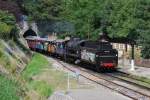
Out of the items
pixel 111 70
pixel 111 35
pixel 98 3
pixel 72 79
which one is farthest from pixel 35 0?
pixel 72 79

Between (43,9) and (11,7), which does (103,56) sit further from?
(43,9)

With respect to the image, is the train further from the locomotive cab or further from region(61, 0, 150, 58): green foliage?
region(61, 0, 150, 58): green foliage

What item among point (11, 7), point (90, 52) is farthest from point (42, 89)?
point (11, 7)

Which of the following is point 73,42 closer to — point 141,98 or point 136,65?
point 136,65

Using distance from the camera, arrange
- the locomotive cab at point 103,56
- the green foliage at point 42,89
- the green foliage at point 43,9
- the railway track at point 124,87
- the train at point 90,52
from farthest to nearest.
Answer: the green foliage at point 43,9
the train at point 90,52
the locomotive cab at point 103,56
the railway track at point 124,87
the green foliage at point 42,89

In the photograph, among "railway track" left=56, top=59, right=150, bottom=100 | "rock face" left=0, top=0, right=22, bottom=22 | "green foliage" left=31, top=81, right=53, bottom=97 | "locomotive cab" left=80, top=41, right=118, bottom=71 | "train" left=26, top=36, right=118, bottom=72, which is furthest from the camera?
"rock face" left=0, top=0, right=22, bottom=22

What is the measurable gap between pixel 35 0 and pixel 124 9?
5076 centimetres

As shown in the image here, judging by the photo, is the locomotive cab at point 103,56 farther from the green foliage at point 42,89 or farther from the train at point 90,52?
the green foliage at point 42,89

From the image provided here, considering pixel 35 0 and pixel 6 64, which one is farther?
pixel 35 0

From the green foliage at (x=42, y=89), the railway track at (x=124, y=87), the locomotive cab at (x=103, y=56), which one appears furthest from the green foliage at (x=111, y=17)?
the green foliage at (x=42, y=89)

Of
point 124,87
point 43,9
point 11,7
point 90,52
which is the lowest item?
point 124,87

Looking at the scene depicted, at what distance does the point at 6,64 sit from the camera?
29.9 m

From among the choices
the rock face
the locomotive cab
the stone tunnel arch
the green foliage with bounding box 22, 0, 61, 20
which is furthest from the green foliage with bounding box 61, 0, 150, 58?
the stone tunnel arch

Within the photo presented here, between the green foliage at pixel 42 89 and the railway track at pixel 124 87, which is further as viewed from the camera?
the railway track at pixel 124 87
